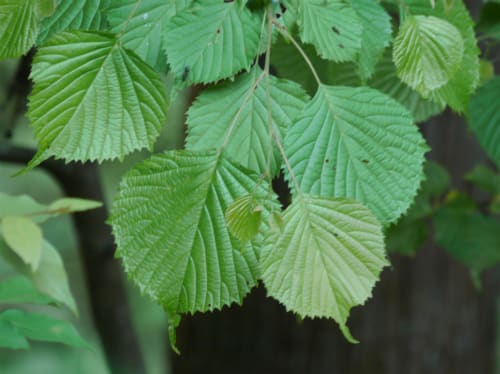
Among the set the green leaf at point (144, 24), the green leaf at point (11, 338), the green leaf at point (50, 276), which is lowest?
the green leaf at point (11, 338)

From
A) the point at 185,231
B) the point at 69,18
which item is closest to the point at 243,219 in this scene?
the point at 185,231

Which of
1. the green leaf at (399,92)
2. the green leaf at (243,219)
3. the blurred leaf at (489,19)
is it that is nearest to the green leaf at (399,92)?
the green leaf at (399,92)

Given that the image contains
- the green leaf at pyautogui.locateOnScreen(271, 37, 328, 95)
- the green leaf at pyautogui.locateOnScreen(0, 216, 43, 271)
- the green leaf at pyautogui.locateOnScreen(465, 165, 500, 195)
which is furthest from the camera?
the green leaf at pyautogui.locateOnScreen(465, 165, 500, 195)

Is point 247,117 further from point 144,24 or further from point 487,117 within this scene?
point 487,117

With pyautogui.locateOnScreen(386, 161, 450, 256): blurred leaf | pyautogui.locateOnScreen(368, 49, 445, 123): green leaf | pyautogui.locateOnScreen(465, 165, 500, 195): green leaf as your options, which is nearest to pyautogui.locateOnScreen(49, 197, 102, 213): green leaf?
pyautogui.locateOnScreen(368, 49, 445, 123): green leaf

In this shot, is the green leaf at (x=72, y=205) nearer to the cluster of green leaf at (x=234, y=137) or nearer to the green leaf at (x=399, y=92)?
the cluster of green leaf at (x=234, y=137)

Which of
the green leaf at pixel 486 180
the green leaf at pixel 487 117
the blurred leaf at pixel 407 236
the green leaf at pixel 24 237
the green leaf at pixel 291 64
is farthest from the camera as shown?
the green leaf at pixel 486 180

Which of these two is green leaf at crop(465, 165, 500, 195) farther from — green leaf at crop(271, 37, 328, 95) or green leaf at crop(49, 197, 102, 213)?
green leaf at crop(49, 197, 102, 213)
